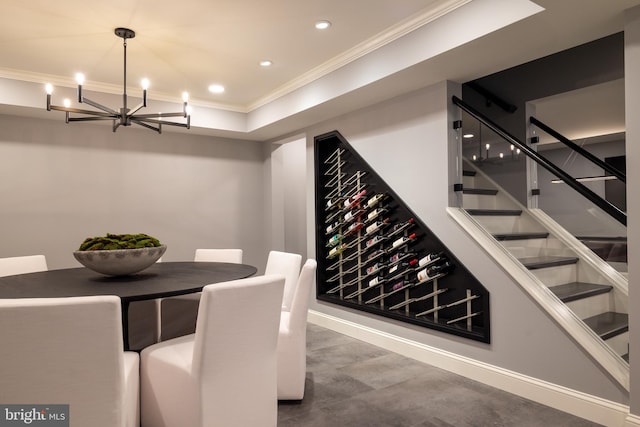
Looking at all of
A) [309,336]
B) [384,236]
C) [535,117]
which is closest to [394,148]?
[384,236]

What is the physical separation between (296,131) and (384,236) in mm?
1899

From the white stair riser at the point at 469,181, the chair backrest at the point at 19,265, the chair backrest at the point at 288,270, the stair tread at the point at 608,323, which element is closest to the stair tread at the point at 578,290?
the stair tread at the point at 608,323

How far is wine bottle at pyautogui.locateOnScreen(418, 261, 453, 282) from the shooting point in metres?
3.14

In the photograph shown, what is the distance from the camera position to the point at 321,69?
12.2ft

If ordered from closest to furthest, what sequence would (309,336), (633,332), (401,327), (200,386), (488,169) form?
(200,386)
(633,332)
(488,169)
(401,327)
(309,336)

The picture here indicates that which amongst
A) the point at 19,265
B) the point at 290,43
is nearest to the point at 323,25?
the point at 290,43

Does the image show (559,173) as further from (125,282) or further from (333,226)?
(125,282)

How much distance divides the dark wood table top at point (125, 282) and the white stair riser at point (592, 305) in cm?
193

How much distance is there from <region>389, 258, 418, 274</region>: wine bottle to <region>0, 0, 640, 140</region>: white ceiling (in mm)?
1419

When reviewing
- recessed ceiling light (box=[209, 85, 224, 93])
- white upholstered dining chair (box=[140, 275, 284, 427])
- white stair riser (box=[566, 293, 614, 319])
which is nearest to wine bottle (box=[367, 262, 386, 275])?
white stair riser (box=[566, 293, 614, 319])

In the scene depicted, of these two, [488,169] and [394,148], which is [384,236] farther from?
[488,169]

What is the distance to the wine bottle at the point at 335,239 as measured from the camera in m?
4.26

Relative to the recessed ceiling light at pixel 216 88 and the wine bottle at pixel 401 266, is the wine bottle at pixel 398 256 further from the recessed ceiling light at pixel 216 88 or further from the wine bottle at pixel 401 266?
the recessed ceiling light at pixel 216 88

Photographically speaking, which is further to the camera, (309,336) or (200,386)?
(309,336)
